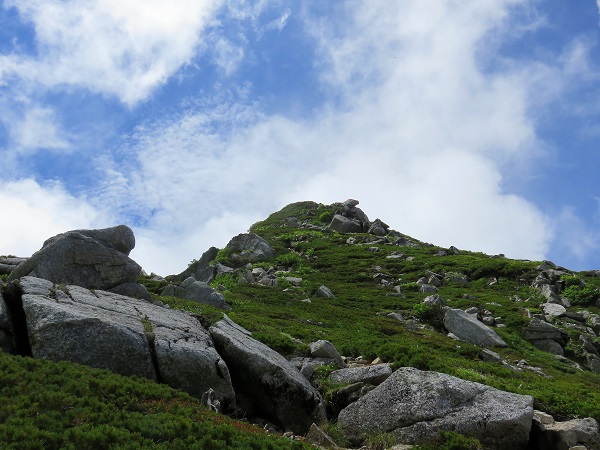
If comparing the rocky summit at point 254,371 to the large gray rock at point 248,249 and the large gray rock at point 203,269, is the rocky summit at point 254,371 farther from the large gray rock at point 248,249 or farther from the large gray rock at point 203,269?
the large gray rock at point 248,249

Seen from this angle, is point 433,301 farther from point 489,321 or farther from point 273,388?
point 273,388

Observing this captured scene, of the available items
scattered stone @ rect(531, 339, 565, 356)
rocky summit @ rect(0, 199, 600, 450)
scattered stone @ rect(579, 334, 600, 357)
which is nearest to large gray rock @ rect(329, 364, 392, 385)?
rocky summit @ rect(0, 199, 600, 450)

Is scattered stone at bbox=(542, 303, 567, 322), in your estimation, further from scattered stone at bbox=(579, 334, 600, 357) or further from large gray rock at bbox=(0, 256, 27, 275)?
large gray rock at bbox=(0, 256, 27, 275)

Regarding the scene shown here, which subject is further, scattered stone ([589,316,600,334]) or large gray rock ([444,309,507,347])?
scattered stone ([589,316,600,334])

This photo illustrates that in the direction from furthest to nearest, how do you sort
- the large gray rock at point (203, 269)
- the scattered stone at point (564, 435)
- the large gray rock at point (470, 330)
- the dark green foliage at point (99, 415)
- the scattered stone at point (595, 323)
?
the large gray rock at point (203, 269)
the scattered stone at point (595, 323)
the large gray rock at point (470, 330)
the scattered stone at point (564, 435)
the dark green foliage at point (99, 415)

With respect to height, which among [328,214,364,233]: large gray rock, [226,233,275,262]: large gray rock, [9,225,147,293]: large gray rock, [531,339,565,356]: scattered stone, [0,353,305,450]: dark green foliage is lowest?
[0,353,305,450]: dark green foliage

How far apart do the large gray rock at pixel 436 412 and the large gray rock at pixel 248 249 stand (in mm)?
61581

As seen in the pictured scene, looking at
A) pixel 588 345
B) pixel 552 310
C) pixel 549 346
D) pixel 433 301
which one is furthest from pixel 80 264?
pixel 552 310

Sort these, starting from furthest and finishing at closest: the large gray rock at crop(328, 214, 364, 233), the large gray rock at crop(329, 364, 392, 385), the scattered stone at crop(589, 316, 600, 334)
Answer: the large gray rock at crop(328, 214, 364, 233), the scattered stone at crop(589, 316, 600, 334), the large gray rock at crop(329, 364, 392, 385)

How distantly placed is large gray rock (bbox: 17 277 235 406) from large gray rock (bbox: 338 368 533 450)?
5.06 meters

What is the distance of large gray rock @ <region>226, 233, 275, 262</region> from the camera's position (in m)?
81.3

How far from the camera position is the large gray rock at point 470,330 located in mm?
39656


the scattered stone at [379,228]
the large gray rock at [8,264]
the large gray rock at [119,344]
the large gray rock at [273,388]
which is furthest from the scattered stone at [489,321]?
the scattered stone at [379,228]

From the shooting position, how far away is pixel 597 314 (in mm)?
51000
